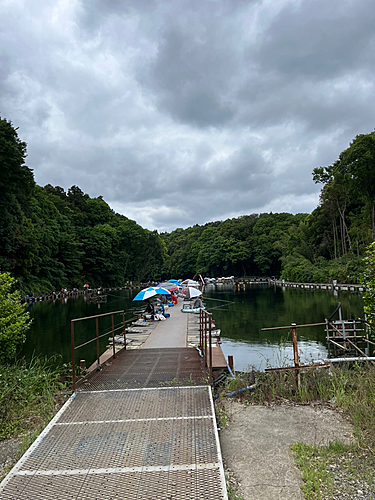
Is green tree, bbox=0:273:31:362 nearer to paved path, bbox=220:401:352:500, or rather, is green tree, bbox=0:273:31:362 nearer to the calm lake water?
paved path, bbox=220:401:352:500

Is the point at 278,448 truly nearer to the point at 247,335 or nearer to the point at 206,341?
the point at 206,341

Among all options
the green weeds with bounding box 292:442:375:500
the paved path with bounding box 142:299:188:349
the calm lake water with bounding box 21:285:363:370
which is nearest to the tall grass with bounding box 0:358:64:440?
the green weeds with bounding box 292:442:375:500

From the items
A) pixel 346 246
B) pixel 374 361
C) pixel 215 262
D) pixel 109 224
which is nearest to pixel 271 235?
pixel 215 262

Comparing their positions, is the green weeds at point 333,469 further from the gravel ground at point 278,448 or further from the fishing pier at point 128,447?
the fishing pier at point 128,447

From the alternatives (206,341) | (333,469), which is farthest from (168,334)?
(333,469)

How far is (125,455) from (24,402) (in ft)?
8.13

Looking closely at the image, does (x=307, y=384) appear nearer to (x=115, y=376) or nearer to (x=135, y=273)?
(x=115, y=376)

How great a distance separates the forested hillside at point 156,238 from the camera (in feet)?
109

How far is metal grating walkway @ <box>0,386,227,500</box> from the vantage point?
2684 mm

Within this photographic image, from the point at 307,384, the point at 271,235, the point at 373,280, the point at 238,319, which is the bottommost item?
the point at 238,319

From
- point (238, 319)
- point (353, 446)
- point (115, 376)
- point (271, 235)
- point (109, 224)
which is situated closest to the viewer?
point (353, 446)

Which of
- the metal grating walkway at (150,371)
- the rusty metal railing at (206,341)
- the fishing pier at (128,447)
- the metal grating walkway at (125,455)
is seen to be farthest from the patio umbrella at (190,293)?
the metal grating walkway at (125,455)

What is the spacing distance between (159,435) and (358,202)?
158 ft

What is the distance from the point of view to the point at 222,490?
263cm
